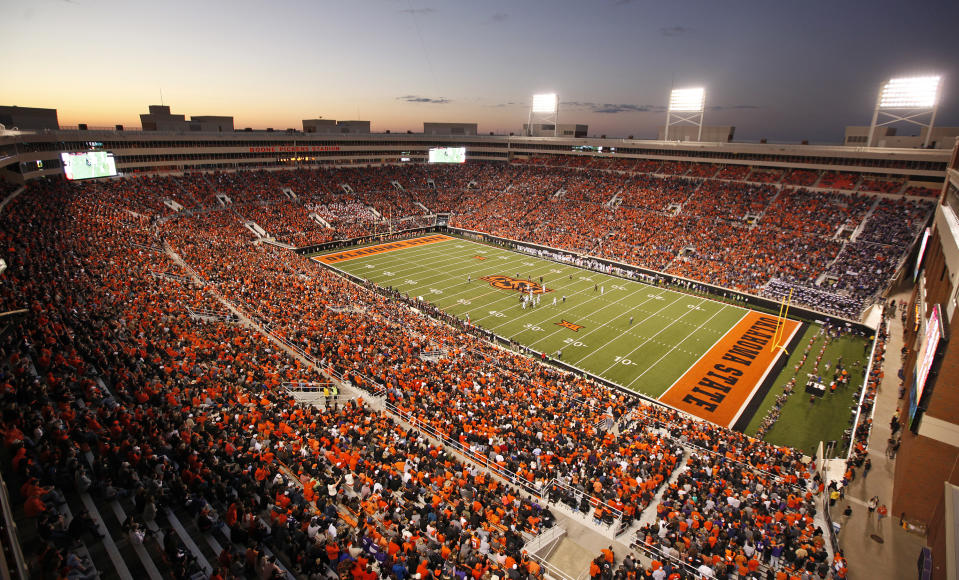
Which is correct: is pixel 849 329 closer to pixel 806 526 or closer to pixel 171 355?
Answer: pixel 806 526

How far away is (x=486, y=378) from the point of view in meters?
19.2

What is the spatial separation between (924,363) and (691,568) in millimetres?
10525

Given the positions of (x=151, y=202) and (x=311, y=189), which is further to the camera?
(x=311, y=189)

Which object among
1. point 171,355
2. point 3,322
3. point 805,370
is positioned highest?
point 3,322

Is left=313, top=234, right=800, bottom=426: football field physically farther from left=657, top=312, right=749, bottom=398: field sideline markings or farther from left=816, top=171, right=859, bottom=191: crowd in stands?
left=816, top=171, right=859, bottom=191: crowd in stands

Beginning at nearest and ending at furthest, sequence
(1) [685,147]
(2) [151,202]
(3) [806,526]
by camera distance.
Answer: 1. (3) [806,526]
2. (2) [151,202]
3. (1) [685,147]

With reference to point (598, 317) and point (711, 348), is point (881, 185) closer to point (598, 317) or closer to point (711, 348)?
point (711, 348)

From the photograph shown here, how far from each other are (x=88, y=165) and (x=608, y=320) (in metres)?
40.5

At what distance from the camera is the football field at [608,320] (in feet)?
76.6

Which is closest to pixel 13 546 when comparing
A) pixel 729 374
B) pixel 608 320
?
pixel 729 374

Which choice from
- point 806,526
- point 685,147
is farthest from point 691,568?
point 685,147

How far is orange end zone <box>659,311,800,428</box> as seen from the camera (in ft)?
69.1

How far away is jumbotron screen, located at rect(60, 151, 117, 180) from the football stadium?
0.22 m

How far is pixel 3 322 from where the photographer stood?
495 inches
